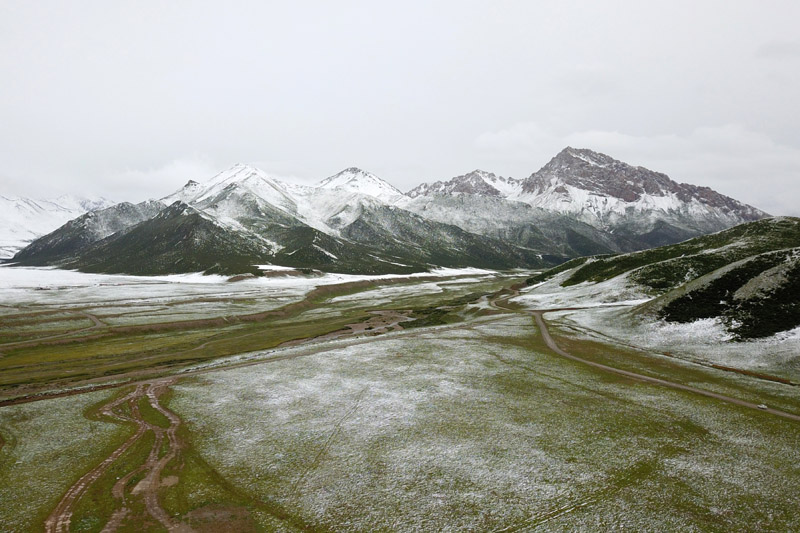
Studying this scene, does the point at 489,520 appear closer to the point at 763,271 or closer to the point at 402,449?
the point at 402,449

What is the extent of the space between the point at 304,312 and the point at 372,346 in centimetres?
7146

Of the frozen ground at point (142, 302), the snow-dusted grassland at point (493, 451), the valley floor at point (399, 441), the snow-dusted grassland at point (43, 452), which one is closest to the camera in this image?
the snow-dusted grassland at point (493, 451)

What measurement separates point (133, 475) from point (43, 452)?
33.1 ft

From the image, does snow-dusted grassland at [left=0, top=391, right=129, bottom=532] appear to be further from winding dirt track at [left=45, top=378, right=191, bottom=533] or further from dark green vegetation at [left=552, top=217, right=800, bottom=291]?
dark green vegetation at [left=552, top=217, right=800, bottom=291]

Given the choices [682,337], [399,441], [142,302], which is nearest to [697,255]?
[682,337]

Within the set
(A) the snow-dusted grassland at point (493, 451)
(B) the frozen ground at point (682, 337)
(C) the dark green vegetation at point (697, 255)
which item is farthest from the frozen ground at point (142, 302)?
(C) the dark green vegetation at point (697, 255)

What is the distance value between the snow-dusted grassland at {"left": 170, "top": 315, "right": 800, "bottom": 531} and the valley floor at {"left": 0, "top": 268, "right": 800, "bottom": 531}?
0.50ft

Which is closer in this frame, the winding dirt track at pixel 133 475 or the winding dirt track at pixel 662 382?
the winding dirt track at pixel 133 475

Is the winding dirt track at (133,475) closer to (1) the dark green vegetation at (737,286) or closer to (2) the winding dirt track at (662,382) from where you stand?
(2) the winding dirt track at (662,382)

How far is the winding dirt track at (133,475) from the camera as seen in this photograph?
22.4 meters

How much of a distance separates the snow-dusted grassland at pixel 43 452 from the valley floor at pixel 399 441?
166mm

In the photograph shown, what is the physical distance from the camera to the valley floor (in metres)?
22.6

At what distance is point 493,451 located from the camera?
97.0ft

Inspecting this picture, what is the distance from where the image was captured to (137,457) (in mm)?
30172
